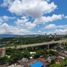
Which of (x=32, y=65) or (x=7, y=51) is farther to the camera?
(x=7, y=51)

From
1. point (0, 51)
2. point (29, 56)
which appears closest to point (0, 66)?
point (29, 56)

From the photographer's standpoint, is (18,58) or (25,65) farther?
(18,58)

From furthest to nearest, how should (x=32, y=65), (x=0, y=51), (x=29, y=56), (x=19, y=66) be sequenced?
(x=0, y=51) < (x=29, y=56) < (x=32, y=65) < (x=19, y=66)

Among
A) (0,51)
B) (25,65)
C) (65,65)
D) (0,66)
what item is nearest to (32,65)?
(25,65)

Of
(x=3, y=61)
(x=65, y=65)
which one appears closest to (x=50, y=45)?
(x=3, y=61)

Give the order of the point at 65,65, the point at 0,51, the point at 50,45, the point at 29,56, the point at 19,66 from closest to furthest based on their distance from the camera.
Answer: the point at 65,65 → the point at 19,66 → the point at 29,56 → the point at 0,51 → the point at 50,45

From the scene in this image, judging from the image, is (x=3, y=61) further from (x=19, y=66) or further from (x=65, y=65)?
(x=65, y=65)

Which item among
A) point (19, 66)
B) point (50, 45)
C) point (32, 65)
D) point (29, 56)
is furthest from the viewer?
point (50, 45)

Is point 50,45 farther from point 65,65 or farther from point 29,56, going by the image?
point 65,65

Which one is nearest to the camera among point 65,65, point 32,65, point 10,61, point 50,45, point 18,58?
point 65,65
